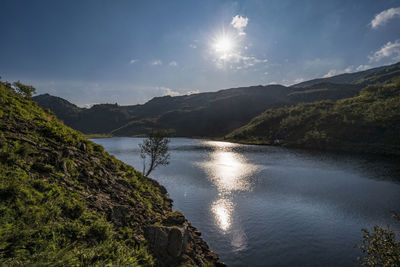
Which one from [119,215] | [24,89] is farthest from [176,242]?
[24,89]

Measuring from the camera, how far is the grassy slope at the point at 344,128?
318 feet

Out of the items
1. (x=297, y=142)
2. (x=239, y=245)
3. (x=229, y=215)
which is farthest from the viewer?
(x=297, y=142)

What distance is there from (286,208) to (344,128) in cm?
11126

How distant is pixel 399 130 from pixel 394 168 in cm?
5211

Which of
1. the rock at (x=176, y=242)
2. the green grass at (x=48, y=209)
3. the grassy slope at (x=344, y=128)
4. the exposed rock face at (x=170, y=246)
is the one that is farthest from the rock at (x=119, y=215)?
the grassy slope at (x=344, y=128)

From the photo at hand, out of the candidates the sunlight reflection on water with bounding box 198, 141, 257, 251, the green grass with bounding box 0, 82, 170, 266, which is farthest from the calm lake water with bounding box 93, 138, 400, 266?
the green grass with bounding box 0, 82, 170, 266

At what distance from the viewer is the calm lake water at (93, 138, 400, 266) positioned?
22.9m

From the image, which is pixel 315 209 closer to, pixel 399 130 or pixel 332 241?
pixel 332 241

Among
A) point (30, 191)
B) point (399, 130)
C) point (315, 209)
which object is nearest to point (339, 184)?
point (315, 209)

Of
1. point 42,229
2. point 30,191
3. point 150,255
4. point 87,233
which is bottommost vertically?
point 150,255

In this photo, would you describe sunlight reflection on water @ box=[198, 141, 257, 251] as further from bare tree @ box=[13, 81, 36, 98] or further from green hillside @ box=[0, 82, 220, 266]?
bare tree @ box=[13, 81, 36, 98]

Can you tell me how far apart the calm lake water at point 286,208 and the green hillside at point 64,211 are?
8123 millimetres

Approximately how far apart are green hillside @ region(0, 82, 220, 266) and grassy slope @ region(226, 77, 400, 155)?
11431 cm

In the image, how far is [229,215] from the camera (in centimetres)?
3241
